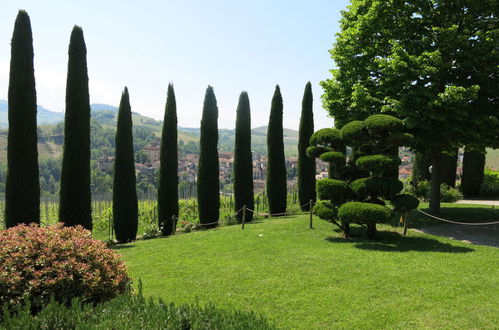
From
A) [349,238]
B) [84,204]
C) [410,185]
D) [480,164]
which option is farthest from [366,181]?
[480,164]

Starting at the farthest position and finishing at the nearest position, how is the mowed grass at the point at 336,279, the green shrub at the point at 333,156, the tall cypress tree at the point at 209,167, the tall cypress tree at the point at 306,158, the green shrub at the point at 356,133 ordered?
the tall cypress tree at the point at 306,158 → the tall cypress tree at the point at 209,167 → the green shrub at the point at 333,156 → the green shrub at the point at 356,133 → the mowed grass at the point at 336,279

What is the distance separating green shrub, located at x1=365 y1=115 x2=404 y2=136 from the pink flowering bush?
8677mm

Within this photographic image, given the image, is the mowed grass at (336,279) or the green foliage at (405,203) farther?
the green foliage at (405,203)

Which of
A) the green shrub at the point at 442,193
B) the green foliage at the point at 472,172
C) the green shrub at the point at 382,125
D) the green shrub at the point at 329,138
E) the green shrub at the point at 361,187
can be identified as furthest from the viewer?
the green foliage at the point at 472,172

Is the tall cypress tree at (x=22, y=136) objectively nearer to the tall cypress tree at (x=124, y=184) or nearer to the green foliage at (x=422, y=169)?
the tall cypress tree at (x=124, y=184)

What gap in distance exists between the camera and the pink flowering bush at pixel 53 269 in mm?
5215

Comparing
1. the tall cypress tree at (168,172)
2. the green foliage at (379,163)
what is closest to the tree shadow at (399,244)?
the green foliage at (379,163)

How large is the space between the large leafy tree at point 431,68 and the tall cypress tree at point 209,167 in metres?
8.62

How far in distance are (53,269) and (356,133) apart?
9576mm

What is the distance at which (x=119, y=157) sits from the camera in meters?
17.8

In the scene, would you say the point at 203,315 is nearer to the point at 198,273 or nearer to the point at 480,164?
the point at 198,273

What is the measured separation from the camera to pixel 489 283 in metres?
7.36

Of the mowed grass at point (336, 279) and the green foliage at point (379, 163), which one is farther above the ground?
the green foliage at point (379, 163)

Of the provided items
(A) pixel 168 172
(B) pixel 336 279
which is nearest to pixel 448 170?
(A) pixel 168 172
